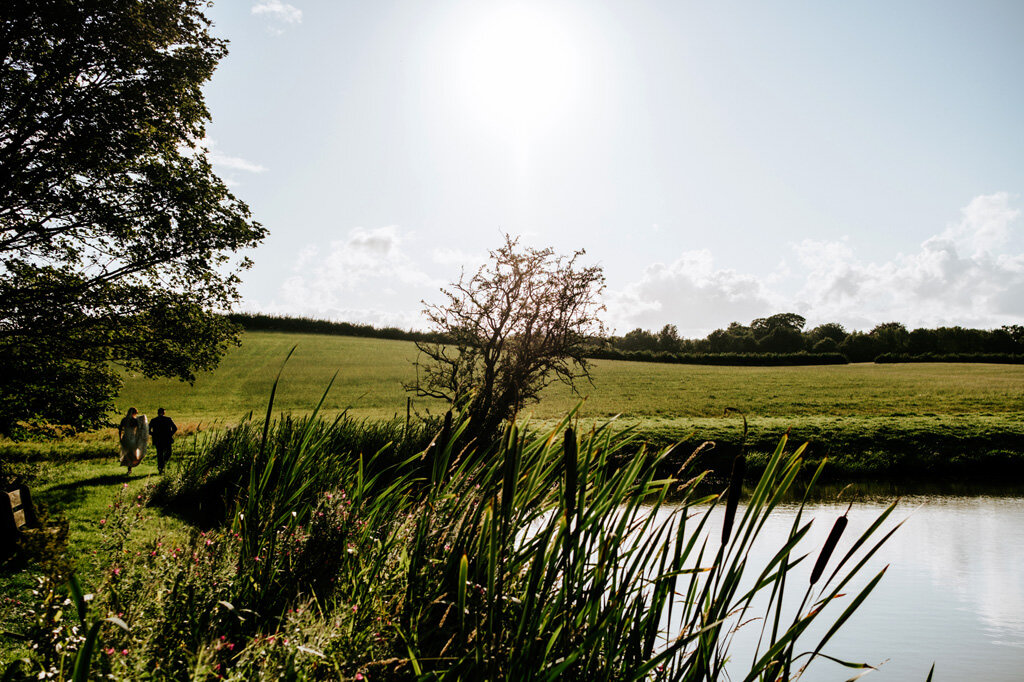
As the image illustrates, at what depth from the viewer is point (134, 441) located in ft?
45.8

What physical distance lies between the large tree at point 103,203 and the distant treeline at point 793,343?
1663 inches

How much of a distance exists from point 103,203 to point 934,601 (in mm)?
18066

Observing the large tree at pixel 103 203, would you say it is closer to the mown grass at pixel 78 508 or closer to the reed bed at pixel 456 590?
the mown grass at pixel 78 508

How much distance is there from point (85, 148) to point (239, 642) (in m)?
13.6

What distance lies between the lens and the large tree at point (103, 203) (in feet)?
39.2

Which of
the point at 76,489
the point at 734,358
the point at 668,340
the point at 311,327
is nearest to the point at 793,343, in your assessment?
the point at 668,340

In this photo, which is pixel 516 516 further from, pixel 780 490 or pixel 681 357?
pixel 681 357

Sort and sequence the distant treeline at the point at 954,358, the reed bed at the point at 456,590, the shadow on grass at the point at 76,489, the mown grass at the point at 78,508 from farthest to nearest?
the distant treeline at the point at 954,358 → the shadow on grass at the point at 76,489 → the mown grass at the point at 78,508 → the reed bed at the point at 456,590

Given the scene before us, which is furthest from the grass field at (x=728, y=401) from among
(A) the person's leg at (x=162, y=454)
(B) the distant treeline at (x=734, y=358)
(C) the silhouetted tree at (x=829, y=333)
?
(C) the silhouetted tree at (x=829, y=333)

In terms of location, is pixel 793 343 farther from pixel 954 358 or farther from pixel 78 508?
pixel 78 508

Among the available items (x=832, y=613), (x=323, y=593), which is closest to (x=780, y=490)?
(x=323, y=593)

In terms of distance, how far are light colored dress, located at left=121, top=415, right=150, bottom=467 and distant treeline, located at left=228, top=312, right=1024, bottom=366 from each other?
4188 centimetres

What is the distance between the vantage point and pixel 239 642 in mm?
2379

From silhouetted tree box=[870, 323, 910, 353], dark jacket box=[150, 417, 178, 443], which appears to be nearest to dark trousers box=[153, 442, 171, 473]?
dark jacket box=[150, 417, 178, 443]
